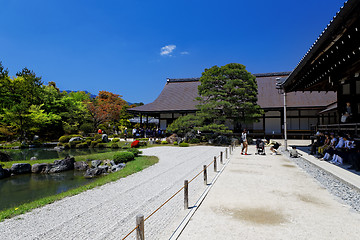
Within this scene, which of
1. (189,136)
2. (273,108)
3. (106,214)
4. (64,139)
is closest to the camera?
(106,214)

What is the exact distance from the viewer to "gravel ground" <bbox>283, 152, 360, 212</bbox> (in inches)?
198

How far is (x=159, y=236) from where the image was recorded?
3.66 metres

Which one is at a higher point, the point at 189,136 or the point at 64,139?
the point at 189,136

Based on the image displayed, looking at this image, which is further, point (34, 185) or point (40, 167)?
point (40, 167)

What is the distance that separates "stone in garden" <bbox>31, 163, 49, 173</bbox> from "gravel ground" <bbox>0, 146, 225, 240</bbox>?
7.17 metres

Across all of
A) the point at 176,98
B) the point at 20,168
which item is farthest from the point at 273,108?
the point at 20,168

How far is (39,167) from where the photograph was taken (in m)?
12.2

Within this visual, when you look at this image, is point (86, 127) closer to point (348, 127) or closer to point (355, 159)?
point (348, 127)

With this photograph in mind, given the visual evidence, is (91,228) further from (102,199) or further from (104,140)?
(104,140)

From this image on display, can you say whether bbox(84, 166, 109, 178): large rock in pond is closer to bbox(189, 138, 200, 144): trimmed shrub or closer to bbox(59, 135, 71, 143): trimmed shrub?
bbox(189, 138, 200, 144): trimmed shrub

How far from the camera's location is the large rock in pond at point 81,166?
12.7 meters

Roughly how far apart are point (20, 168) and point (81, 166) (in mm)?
3087

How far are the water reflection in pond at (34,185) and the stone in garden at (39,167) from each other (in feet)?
1.83

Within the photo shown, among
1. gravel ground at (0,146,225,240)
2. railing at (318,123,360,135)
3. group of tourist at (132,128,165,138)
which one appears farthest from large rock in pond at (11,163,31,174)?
railing at (318,123,360,135)
